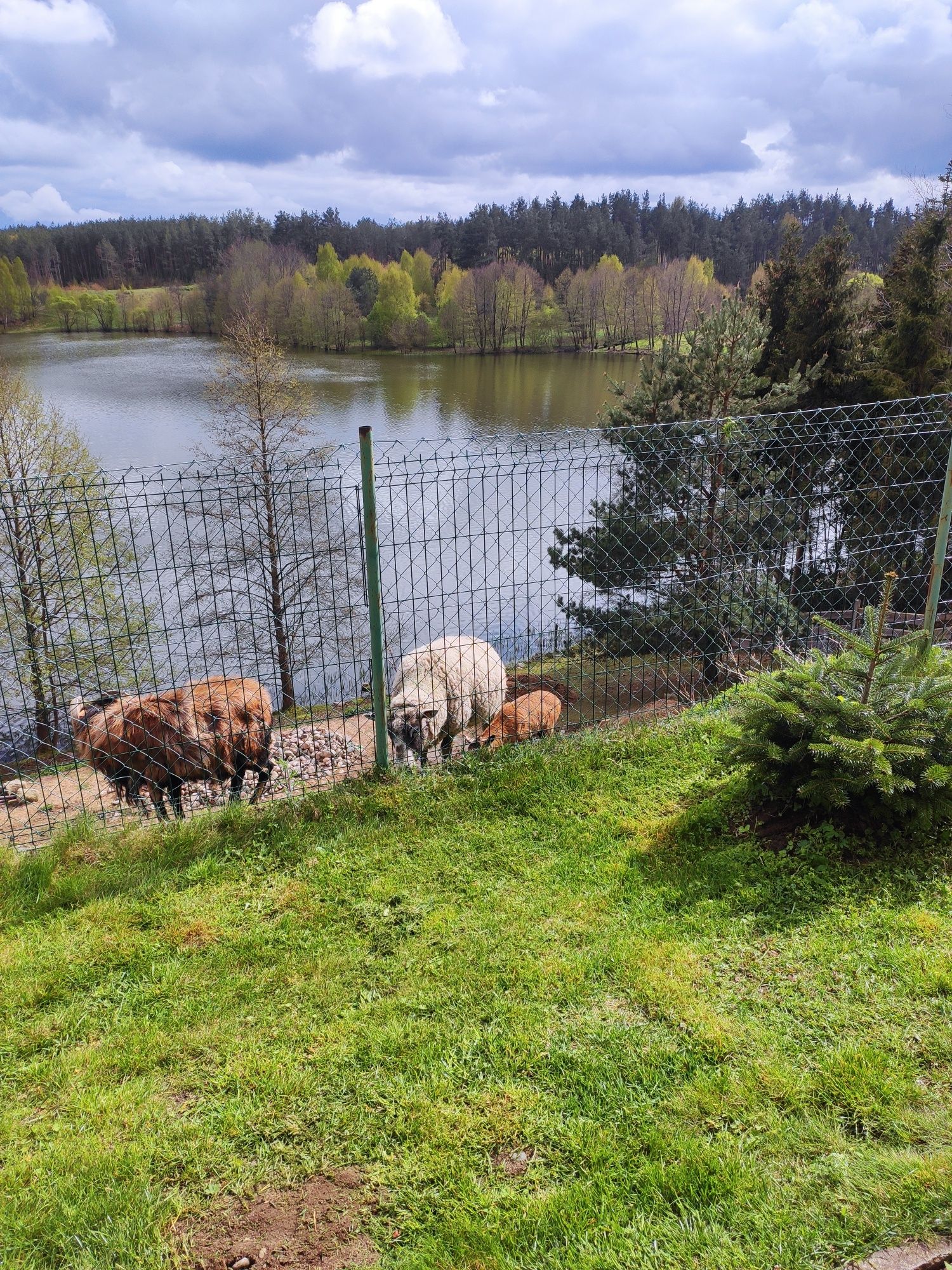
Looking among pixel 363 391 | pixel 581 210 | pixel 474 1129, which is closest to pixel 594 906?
pixel 474 1129

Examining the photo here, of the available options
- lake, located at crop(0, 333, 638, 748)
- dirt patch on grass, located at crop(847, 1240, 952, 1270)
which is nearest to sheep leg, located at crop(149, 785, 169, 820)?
lake, located at crop(0, 333, 638, 748)

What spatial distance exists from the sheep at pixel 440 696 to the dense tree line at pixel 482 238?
82.1 m

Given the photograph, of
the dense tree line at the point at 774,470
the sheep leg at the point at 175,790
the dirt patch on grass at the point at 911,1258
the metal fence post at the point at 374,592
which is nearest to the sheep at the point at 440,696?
the dense tree line at the point at 774,470

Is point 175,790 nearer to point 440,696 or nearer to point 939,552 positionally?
point 440,696

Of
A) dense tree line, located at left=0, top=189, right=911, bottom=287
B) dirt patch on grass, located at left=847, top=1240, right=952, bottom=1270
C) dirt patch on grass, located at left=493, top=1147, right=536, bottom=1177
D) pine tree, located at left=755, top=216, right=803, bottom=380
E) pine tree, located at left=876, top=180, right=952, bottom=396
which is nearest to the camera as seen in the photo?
dirt patch on grass, located at left=847, top=1240, right=952, bottom=1270

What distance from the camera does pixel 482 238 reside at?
8975 cm

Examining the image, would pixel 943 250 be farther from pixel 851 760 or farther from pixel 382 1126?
pixel 382 1126

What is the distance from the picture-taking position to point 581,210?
92.6 m

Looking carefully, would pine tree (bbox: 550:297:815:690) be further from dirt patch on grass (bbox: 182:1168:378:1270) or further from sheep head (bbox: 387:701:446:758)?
dirt patch on grass (bbox: 182:1168:378:1270)

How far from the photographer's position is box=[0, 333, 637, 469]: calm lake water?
96.2 feet

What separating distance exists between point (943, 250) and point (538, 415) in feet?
62.3

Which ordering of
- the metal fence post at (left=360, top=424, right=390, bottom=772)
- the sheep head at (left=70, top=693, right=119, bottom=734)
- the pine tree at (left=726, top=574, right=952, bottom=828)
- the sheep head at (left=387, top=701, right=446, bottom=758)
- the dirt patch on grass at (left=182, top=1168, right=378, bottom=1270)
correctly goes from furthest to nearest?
the sheep head at (left=387, top=701, right=446, bottom=758), the sheep head at (left=70, top=693, right=119, bottom=734), the metal fence post at (left=360, top=424, right=390, bottom=772), the pine tree at (left=726, top=574, right=952, bottom=828), the dirt patch on grass at (left=182, top=1168, right=378, bottom=1270)

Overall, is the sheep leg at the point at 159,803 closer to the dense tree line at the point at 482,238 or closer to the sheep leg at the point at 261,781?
the sheep leg at the point at 261,781

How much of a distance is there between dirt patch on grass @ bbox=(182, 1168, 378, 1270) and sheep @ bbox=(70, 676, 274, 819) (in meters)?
2.99
